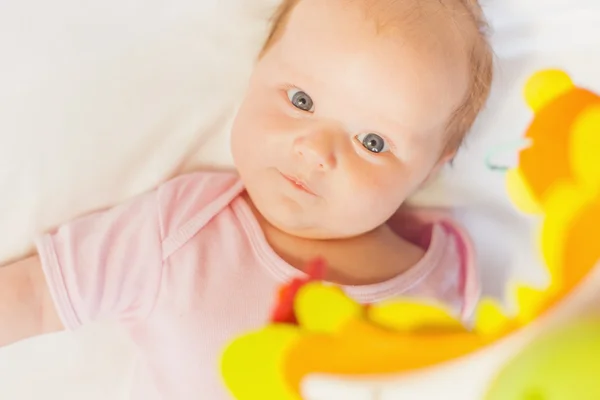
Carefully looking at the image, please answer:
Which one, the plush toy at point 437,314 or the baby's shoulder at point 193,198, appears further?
the baby's shoulder at point 193,198

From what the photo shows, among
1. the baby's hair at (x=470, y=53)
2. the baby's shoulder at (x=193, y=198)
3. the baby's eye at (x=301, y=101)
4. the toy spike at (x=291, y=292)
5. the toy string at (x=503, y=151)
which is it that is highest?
the baby's hair at (x=470, y=53)

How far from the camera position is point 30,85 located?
2.34ft

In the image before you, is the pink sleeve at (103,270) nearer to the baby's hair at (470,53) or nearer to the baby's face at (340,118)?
the baby's face at (340,118)

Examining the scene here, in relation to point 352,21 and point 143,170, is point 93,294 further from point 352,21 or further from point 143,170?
point 352,21

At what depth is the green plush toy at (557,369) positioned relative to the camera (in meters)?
0.50

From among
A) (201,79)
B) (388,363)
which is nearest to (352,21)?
(201,79)

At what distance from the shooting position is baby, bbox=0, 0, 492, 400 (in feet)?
2.16

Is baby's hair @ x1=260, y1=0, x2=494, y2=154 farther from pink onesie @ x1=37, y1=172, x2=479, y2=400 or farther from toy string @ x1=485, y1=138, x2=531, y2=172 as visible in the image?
pink onesie @ x1=37, y1=172, x2=479, y2=400

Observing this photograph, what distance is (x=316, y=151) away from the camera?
2.12 ft

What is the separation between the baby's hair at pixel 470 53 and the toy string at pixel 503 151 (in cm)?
4

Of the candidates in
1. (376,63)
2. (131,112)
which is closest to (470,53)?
(376,63)

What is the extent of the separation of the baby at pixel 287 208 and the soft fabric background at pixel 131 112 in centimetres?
4

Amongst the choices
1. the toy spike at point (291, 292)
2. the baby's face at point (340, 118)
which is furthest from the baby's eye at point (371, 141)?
the toy spike at point (291, 292)

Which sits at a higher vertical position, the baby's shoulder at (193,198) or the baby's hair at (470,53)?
the baby's hair at (470,53)
